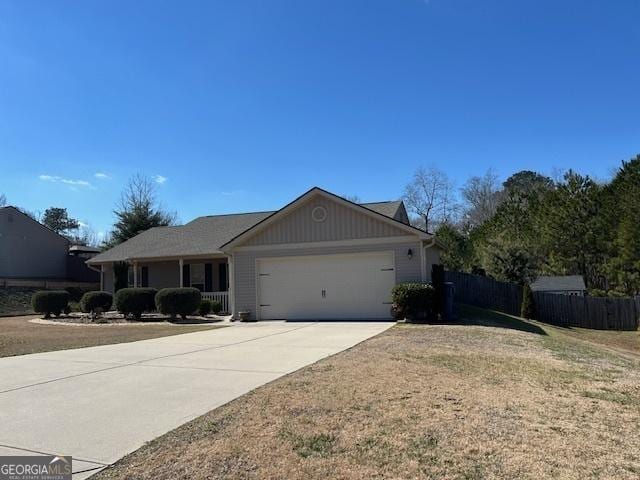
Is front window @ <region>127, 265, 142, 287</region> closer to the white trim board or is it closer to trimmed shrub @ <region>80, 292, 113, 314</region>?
trimmed shrub @ <region>80, 292, 113, 314</region>

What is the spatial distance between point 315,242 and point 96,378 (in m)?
11.3

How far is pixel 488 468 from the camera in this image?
13.5 ft

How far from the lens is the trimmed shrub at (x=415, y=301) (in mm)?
15907

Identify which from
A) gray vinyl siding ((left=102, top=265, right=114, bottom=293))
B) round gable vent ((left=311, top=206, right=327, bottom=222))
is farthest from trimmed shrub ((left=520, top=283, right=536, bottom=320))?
gray vinyl siding ((left=102, top=265, right=114, bottom=293))

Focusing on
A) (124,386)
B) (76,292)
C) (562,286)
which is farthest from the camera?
(76,292)

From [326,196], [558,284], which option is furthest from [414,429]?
[558,284]

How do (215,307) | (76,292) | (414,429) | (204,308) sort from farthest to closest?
(76,292) < (215,307) < (204,308) < (414,429)

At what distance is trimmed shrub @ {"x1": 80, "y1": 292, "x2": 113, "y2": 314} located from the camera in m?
22.0

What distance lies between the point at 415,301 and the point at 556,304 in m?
12.2

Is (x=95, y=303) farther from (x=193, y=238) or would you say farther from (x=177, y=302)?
(x=193, y=238)

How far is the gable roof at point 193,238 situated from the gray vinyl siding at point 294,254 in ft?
12.1

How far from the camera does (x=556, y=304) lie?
24.7 metres

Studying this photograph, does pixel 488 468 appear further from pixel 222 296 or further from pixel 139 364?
pixel 222 296

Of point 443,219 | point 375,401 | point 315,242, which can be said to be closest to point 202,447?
point 375,401
